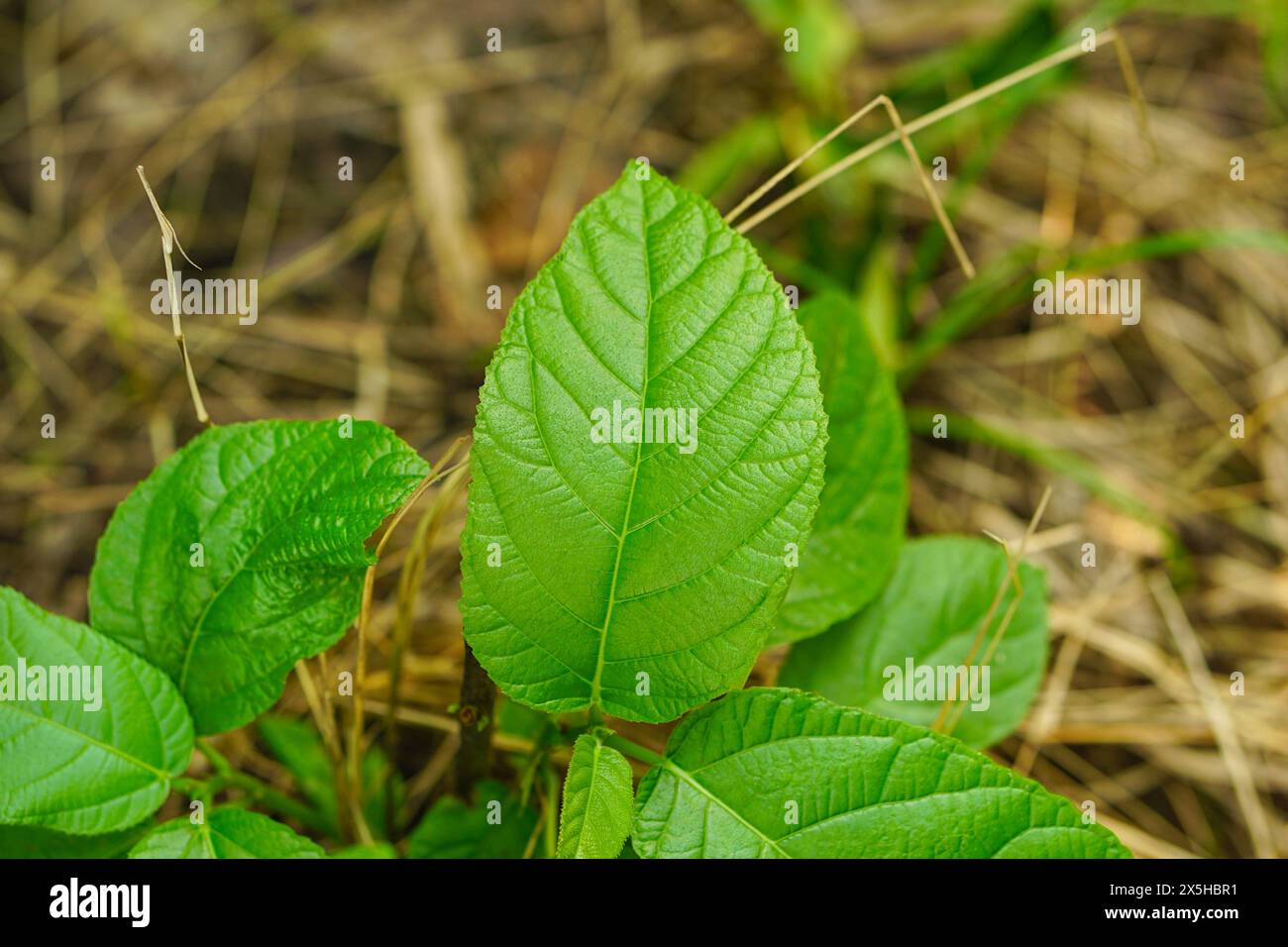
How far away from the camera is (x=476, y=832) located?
1346 millimetres

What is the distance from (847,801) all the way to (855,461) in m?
0.50

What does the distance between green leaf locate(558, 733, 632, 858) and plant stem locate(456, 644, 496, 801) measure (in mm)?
217

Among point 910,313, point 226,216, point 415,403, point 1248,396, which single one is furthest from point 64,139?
point 1248,396

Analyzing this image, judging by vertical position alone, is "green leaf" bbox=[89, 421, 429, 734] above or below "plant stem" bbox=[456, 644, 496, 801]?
above

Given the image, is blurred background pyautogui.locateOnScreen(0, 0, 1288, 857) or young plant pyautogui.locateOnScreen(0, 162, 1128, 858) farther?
blurred background pyautogui.locateOnScreen(0, 0, 1288, 857)

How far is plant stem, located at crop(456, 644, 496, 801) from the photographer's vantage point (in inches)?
50.7

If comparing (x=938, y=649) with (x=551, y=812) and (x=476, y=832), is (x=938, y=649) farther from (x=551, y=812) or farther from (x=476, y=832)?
(x=476, y=832)

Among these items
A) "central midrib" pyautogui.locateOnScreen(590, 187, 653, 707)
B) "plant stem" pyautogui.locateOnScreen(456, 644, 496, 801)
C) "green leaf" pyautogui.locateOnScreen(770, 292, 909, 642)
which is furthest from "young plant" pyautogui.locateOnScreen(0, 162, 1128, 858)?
"green leaf" pyautogui.locateOnScreen(770, 292, 909, 642)

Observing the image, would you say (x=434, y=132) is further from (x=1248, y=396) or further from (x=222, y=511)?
(x=1248, y=396)

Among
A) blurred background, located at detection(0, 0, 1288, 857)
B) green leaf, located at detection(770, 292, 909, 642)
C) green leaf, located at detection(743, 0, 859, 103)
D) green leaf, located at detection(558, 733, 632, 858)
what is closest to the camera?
green leaf, located at detection(558, 733, 632, 858)

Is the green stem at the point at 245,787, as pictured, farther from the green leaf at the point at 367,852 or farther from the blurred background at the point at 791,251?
the blurred background at the point at 791,251

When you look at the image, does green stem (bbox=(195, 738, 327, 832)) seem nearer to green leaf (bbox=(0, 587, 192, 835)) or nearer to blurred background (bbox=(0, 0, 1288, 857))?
green leaf (bbox=(0, 587, 192, 835))

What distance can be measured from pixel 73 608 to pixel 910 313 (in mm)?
1863

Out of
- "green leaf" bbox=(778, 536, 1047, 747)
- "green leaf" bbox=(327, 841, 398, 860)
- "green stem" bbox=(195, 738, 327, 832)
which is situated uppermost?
"green leaf" bbox=(778, 536, 1047, 747)
